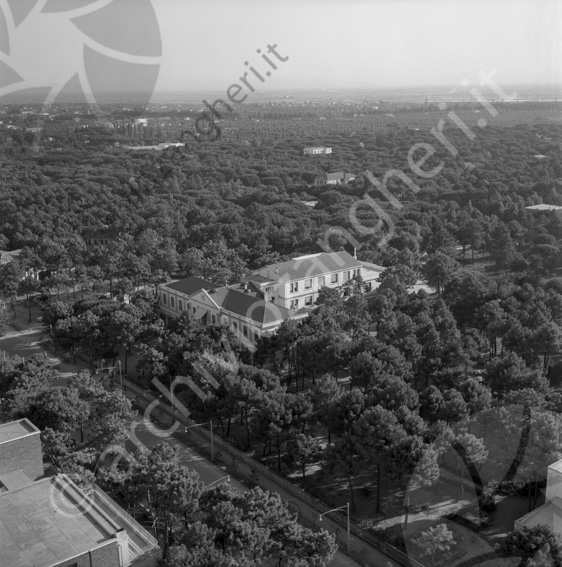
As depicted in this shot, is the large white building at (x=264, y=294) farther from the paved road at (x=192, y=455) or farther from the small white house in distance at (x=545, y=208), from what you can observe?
the small white house in distance at (x=545, y=208)

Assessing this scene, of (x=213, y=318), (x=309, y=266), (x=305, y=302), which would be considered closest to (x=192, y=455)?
(x=213, y=318)

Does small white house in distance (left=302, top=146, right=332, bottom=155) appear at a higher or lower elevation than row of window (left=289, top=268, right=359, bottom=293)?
higher

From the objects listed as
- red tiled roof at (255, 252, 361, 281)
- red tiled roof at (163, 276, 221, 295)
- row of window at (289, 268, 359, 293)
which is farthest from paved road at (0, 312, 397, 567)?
row of window at (289, 268, 359, 293)

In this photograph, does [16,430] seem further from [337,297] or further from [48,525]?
[337,297]

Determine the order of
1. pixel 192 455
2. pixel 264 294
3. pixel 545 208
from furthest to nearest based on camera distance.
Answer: pixel 545 208
pixel 264 294
pixel 192 455

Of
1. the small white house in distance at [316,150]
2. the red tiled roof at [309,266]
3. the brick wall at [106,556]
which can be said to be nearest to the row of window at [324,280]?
the red tiled roof at [309,266]

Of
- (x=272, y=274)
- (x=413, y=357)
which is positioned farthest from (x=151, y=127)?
(x=413, y=357)

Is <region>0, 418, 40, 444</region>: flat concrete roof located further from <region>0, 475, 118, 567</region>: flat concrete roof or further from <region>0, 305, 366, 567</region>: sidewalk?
<region>0, 305, 366, 567</region>: sidewalk
